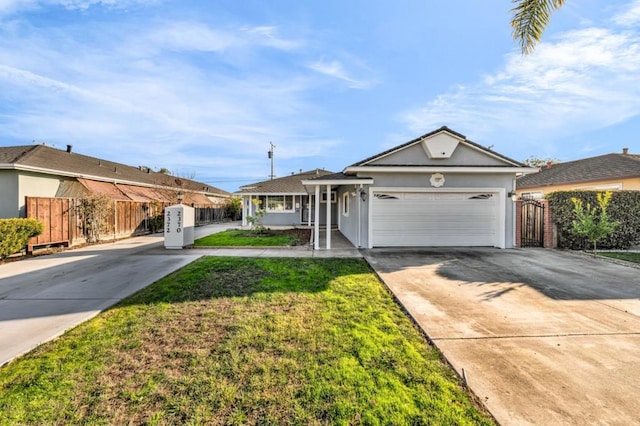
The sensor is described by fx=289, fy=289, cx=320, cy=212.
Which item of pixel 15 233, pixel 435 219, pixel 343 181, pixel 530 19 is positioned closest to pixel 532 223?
pixel 435 219

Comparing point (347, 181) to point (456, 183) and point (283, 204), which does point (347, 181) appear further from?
point (283, 204)

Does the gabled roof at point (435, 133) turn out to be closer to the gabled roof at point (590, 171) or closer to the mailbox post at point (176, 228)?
the mailbox post at point (176, 228)

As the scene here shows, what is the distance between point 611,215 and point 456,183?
634cm

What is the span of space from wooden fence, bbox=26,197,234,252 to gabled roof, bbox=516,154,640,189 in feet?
90.0

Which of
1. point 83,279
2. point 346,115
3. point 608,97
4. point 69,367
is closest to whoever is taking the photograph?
point 69,367

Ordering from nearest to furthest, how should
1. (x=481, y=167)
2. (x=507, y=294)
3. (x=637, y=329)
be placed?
1. (x=637, y=329)
2. (x=507, y=294)
3. (x=481, y=167)

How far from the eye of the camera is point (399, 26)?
11.3m

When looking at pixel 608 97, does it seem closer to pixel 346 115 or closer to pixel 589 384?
pixel 346 115

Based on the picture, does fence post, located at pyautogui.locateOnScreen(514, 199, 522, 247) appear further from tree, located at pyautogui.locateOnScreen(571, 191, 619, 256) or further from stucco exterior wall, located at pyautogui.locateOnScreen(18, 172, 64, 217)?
stucco exterior wall, located at pyautogui.locateOnScreen(18, 172, 64, 217)

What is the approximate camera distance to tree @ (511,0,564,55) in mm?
7148

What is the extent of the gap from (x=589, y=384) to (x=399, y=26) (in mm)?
12269

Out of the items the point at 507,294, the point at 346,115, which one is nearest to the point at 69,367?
the point at 507,294

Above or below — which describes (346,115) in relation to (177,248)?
above

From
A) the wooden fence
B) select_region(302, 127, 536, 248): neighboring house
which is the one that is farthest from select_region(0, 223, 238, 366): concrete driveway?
select_region(302, 127, 536, 248): neighboring house
